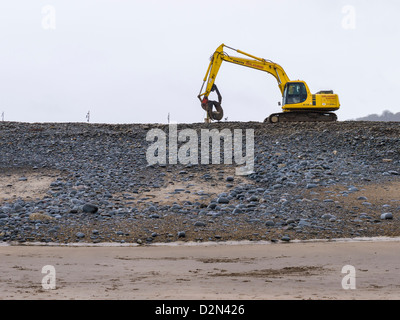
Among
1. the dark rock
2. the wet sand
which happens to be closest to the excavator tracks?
the dark rock

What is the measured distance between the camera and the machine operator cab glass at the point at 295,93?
23.3m

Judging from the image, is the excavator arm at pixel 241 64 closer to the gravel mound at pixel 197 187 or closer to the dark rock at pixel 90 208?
the gravel mound at pixel 197 187

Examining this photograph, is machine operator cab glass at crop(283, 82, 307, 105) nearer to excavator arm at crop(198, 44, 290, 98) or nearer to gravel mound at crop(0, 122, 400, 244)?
excavator arm at crop(198, 44, 290, 98)

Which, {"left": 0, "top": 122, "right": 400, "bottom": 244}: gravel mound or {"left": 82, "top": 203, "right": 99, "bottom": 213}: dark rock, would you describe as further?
{"left": 82, "top": 203, "right": 99, "bottom": 213}: dark rock

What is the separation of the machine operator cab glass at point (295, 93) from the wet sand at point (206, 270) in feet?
43.9

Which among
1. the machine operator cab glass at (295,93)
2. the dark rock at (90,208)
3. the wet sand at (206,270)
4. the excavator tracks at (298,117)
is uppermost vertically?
the machine operator cab glass at (295,93)

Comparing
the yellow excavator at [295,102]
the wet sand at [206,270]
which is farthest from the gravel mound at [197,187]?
the yellow excavator at [295,102]

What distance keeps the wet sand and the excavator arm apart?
1383cm

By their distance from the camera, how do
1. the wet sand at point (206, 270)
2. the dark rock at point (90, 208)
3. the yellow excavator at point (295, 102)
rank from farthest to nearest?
the yellow excavator at point (295, 102) → the dark rock at point (90, 208) → the wet sand at point (206, 270)

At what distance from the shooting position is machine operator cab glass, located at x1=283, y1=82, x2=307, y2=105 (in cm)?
2333

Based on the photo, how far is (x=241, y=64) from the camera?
24.6 meters

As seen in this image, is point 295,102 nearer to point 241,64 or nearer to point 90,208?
point 241,64

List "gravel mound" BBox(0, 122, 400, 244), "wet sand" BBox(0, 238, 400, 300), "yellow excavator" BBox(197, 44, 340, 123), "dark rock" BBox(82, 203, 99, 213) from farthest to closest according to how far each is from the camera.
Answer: "yellow excavator" BBox(197, 44, 340, 123)
"dark rock" BBox(82, 203, 99, 213)
"gravel mound" BBox(0, 122, 400, 244)
"wet sand" BBox(0, 238, 400, 300)
